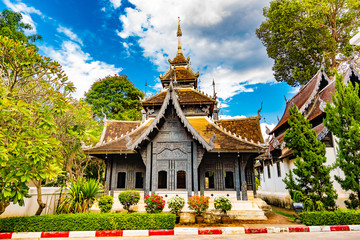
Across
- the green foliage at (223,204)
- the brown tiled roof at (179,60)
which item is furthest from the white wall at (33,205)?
the brown tiled roof at (179,60)

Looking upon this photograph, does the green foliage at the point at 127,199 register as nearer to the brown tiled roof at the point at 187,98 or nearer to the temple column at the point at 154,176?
the temple column at the point at 154,176

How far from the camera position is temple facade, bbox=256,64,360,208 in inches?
498

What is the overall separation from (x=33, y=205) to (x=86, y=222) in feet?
12.0

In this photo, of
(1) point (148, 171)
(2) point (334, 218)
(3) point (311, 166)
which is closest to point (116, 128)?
(1) point (148, 171)

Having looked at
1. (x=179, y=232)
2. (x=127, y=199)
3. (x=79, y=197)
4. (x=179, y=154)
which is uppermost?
(x=179, y=154)

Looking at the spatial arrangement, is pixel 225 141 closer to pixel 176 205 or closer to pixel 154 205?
pixel 176 205

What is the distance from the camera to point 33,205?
9562 millimetres

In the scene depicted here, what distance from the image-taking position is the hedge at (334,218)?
8.32 m

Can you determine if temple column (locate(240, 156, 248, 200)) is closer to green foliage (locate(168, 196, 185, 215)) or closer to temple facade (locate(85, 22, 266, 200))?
temple facade (locate(85, 22, 266, 200))

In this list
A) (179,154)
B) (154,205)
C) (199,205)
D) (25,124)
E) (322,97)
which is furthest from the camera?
(322,97)

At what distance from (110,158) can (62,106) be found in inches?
251

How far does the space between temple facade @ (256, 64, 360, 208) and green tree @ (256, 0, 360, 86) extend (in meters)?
4.71

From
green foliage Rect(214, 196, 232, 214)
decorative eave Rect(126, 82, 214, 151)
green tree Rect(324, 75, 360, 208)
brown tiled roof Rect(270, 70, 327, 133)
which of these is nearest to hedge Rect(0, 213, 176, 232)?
green foliage Rect(214, 196, 232, 214)

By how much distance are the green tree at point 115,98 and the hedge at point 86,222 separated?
20.1 m
